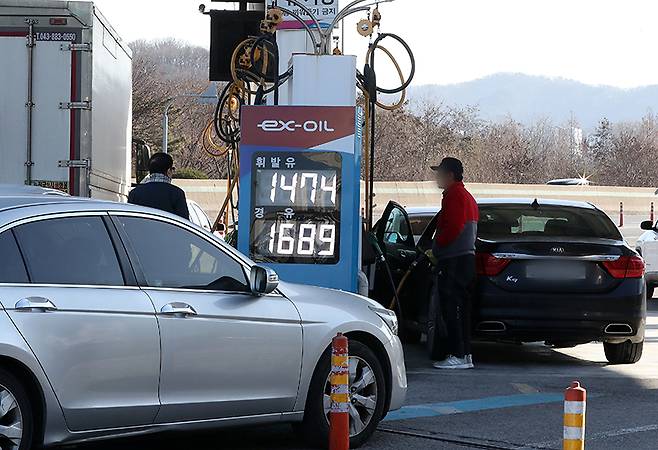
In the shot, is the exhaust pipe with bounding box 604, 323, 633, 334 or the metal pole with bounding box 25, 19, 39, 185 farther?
the metal pole with bounding box 25, 19, 39, 185

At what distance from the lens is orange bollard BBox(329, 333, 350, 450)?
7012mm

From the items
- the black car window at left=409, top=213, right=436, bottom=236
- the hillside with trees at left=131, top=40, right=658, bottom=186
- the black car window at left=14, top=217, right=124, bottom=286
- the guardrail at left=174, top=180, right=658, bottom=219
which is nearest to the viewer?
the black car window at left=14, top=217, right=124, bottom=286

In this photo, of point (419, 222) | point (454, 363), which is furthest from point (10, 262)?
point (419, 222)

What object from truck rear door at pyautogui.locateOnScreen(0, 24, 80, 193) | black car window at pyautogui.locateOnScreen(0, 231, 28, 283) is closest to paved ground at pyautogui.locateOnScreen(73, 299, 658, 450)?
black car window at pyautogui.locateOnScreen(0, 231, 28, 283)

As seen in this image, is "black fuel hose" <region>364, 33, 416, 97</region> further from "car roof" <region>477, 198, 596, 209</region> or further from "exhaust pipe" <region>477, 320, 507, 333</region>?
"exhaust pipe" <region>477, 320, 507, 333</region>

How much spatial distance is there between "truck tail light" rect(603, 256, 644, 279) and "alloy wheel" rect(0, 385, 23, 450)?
6.82 meters

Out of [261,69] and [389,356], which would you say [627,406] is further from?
[261,69]

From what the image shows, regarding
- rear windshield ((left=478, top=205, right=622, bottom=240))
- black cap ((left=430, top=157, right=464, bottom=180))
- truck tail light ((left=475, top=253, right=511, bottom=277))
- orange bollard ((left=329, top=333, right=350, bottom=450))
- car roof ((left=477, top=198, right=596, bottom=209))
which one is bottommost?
orange bollard ((left=329, top=333, right=350, bottom=450))

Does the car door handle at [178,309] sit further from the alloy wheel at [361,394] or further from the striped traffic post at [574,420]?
the striped traffic post at [574,420]

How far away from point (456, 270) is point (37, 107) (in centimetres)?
434

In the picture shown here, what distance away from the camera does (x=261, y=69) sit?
13812 millimetres

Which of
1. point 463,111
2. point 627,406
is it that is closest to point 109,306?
point 627,406

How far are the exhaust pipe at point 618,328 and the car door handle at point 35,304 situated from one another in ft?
21.7

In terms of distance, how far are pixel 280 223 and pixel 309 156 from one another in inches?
24.9
